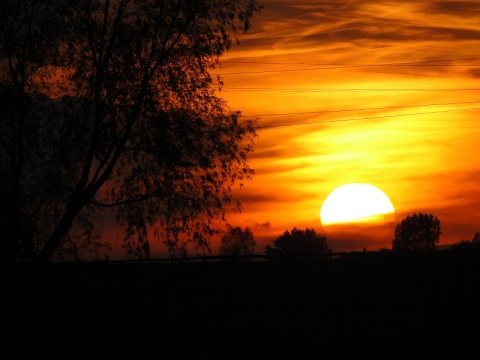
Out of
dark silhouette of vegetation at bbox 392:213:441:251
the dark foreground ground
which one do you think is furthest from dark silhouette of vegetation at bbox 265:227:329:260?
the dark foreground ground

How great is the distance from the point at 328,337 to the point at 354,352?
7.17 feet

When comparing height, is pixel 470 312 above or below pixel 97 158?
below

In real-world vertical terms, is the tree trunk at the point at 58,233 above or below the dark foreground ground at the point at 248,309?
above

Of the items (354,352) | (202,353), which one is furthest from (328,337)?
(202,353)

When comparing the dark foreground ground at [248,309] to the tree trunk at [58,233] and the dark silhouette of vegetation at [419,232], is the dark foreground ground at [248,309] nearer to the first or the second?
the tree trunk at [58,233]

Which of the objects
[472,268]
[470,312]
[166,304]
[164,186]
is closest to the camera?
[164,186]

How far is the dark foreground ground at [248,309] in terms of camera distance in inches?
1099

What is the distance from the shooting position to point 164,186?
26.9 m

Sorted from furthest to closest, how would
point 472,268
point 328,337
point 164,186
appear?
point 472,268 < point 328,337 < point 164,186

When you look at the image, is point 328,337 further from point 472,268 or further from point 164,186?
point 472,268

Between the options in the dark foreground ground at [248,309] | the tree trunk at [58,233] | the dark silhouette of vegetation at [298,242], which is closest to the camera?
the tree trunk at [58,233]

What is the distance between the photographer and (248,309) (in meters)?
33.2

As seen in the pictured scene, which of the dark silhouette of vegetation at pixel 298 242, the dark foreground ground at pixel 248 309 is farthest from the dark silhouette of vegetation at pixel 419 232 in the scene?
the dark foreground ground at pixel 248 309

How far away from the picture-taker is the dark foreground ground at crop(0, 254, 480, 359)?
27922mm
